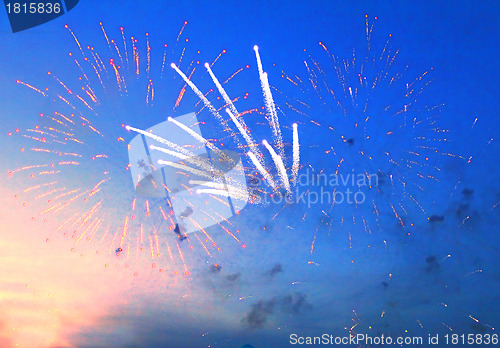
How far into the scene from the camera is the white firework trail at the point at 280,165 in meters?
14.9

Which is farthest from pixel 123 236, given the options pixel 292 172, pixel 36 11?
pixel 36 11

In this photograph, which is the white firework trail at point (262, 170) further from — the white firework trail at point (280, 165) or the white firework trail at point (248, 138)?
the white firework trail at point (280, 165)

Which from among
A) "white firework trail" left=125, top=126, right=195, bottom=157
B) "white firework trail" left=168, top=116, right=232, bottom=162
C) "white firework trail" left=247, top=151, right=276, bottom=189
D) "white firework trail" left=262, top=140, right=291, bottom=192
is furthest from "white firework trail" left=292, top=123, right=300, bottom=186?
"white firework trail" left=125, top=126, right=195, bottom=157

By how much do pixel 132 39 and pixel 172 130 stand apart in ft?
11.8

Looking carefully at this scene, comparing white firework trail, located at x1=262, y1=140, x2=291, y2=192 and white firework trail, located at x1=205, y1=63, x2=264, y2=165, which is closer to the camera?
white firework trail, located at x1=205, y1=63, x2=264, y2=165

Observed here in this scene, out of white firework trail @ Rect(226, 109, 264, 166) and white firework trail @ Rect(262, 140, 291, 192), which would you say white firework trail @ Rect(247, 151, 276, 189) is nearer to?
white firework trail @ Rect(226, 109, 264, 166)

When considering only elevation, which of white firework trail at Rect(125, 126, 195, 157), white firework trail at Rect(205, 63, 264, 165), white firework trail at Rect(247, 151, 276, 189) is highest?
white firework trail at Rect(205, 63, 264, 165)

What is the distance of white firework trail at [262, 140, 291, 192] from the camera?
1485cm

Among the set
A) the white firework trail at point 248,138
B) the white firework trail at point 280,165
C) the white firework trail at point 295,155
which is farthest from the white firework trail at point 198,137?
the white firework trail at point 295,155

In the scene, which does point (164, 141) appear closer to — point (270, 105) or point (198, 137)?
point (198, 137)

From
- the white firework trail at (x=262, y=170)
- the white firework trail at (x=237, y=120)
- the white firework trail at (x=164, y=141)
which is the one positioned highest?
the white firework trail at (x=237, y=120)

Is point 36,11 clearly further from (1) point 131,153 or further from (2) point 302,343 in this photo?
(2) point 302,343

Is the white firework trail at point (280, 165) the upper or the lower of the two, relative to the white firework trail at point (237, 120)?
lower

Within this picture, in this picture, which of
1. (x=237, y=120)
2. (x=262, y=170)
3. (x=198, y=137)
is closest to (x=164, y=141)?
(x=198, y=137)
